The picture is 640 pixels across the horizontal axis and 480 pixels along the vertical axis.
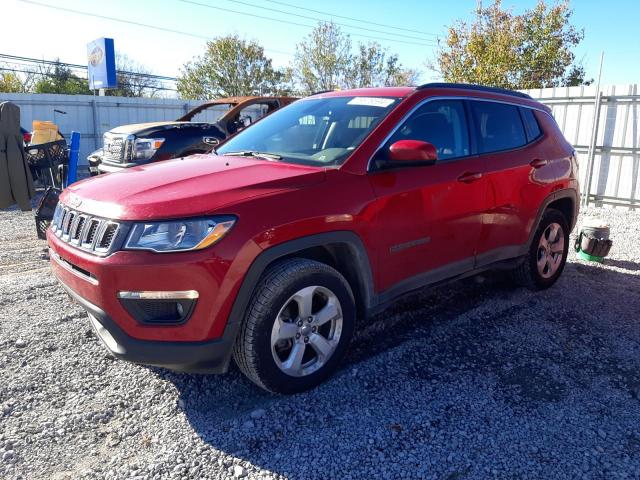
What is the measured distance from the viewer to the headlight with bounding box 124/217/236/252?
2.54m

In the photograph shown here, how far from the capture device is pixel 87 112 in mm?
17906

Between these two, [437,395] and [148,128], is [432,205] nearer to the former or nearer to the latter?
[437,395]

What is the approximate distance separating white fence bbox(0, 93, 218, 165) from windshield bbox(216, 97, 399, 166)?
589 inches

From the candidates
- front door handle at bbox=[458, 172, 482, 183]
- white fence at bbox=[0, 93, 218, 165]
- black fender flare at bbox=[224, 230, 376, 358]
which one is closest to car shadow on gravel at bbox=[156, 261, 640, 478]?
black fender flare at bbox=[224, 230, 376, 358]

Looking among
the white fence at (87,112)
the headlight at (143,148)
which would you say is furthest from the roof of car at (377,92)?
the white fence at (87,112)

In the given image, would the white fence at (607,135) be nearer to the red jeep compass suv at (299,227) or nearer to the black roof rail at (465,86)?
the black roof rail at (465,86)

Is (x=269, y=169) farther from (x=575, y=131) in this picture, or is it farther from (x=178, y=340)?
(x=575, y=131)

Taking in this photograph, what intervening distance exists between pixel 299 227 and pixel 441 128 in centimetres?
165

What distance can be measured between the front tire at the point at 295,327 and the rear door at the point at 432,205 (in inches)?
17.1

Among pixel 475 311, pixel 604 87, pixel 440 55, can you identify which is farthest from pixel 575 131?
pixel 440 55

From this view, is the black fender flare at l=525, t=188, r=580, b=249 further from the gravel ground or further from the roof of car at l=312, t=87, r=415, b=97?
the roof of car at l=312, t=87, r=415, b=97

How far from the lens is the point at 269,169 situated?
3.20 m

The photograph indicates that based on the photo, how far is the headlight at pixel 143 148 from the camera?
802 cm

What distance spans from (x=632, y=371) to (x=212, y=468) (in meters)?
2.85
